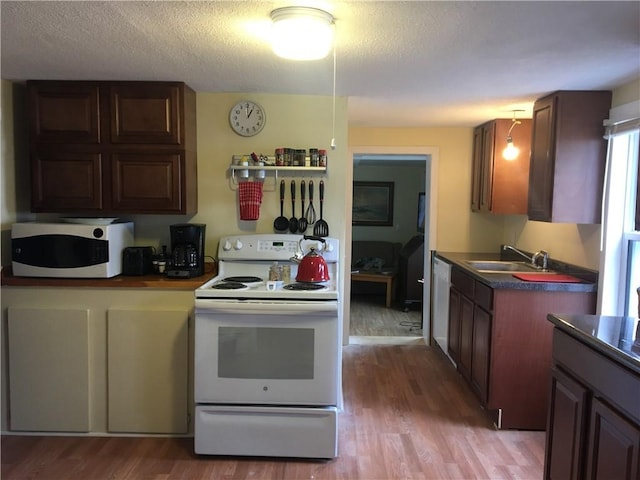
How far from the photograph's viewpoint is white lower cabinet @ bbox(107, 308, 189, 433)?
107 inches

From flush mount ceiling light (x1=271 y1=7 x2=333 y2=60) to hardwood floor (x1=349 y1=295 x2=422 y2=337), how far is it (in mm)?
3458

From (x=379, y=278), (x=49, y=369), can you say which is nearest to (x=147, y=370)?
(x=49, y=369)

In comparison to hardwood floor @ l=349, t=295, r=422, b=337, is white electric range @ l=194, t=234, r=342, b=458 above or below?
above

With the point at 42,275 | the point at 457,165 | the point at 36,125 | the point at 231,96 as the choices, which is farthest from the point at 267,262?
the point at 457,165

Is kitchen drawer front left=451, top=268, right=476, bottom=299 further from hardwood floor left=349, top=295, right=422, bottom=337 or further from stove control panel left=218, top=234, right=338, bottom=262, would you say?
hardwood floor left=349, top=295, right=422, bottom=337

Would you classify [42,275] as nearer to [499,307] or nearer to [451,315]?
[499,307]

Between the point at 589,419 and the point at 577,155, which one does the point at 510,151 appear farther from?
the point at 589,419

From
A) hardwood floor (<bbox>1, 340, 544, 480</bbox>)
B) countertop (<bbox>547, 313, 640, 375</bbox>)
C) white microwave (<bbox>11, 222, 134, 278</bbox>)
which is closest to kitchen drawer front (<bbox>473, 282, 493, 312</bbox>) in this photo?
hardwood floor (<bbox>1, 340, 544, 480</bbox>)

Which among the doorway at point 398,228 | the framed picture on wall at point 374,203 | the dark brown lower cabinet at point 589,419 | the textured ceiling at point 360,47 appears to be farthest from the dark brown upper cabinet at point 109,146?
the framed picture on wall at point 374,203

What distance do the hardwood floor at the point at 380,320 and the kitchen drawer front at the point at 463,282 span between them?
1294 millimetres

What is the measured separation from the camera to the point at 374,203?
23.6 ft

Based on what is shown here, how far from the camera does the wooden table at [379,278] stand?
6203mm

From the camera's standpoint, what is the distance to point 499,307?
2.90 metres


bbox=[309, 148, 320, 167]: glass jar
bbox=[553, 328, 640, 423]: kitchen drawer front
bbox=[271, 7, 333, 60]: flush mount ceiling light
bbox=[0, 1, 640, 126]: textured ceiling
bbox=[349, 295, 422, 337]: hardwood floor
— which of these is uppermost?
bbox=[0, 1, 640, 126]: textured ceiling
